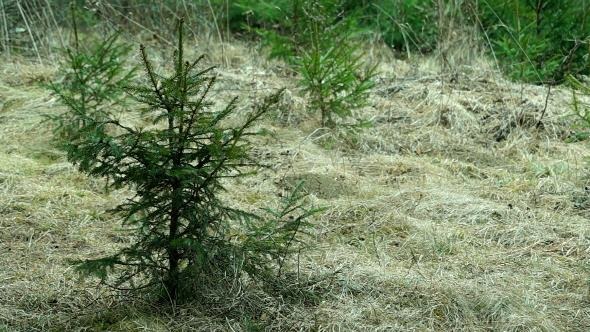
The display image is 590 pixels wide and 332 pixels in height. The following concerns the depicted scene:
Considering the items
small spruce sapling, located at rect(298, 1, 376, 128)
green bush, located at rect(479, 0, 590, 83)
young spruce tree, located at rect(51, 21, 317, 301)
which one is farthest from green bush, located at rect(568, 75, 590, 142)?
young spruce tree, located at rect(51, 21, 317, 301)

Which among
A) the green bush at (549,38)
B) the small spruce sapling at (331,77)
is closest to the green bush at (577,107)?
the green bush at (549,38)

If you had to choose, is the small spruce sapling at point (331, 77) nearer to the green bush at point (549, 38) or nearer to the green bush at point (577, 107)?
the green bush at point (577, 107)

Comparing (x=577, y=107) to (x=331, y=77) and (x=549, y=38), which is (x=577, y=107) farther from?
(x=549, y=38)

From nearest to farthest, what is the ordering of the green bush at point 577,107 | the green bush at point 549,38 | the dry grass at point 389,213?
the dry grass at point 389,213
the green bush at point 577,107
the green bush at point 549,38

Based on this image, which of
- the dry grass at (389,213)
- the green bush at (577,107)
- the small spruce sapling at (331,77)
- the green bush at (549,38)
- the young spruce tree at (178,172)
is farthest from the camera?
the green bush at (549,38)

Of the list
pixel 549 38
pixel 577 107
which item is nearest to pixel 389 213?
pixel 577 107

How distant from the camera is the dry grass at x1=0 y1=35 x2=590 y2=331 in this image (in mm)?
3414

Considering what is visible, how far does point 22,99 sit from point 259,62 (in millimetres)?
2325

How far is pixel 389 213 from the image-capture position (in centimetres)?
455

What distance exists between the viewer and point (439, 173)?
539 cm

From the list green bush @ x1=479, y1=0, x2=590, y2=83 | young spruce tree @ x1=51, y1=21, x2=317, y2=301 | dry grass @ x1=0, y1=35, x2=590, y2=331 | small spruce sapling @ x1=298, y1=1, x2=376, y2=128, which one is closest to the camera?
young spruce tree @ x1=51, y1=21, x2=317, y2=301

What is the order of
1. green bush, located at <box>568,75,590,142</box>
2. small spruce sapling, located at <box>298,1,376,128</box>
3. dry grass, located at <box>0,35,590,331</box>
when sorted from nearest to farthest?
dry grass, located at <box>0,35,590,331</box>, green bush, located at <box>568,75,590,142</box>, small spruce sapling, located at <box>298,1,376,128</box>

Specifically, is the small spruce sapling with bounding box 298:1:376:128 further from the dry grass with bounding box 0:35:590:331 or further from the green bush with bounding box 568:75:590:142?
the green bush with bounding box 568:75:590:142

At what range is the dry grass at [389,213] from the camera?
11.2ft
